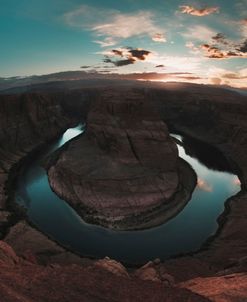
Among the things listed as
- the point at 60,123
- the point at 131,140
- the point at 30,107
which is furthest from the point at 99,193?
the point at 60,123

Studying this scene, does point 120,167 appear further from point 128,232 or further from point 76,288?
point 76,288

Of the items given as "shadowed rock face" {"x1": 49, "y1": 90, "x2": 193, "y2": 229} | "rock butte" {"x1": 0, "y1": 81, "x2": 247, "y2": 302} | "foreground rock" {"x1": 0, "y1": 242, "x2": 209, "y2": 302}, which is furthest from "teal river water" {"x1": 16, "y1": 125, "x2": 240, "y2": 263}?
"foreground rock" {"x1": 0, "y1": 242, "x2": 209, "y2": 302}

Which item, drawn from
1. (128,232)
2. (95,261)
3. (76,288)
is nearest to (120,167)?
(128,232)

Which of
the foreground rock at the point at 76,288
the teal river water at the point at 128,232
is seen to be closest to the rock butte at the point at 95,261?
the foreground rock at the point at 76,288

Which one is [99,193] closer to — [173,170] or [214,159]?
[173,170]

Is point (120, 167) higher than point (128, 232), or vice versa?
point (120, 167)

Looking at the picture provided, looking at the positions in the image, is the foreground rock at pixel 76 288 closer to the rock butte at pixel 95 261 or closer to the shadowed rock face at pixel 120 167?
the rock butte at pixel 95 261
